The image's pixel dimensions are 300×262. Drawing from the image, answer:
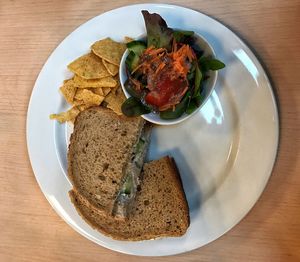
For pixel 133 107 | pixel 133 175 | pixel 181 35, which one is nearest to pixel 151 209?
pixel 133 175

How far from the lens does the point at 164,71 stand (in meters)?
1.38

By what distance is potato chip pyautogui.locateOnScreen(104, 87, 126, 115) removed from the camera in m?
1.55

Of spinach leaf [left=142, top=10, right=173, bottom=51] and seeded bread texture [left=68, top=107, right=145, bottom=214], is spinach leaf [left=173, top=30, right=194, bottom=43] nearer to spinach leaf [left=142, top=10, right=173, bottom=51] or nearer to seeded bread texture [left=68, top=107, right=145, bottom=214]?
spinach leaf [left=142, top=10, right=173, bottom=51]

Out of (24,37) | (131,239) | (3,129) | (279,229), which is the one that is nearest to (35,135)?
(3,129)

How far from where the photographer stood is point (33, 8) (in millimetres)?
1686

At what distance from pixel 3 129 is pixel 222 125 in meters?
0.76

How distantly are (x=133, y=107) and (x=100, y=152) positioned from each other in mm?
223

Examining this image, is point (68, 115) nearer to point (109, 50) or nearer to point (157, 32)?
point (109, 50)

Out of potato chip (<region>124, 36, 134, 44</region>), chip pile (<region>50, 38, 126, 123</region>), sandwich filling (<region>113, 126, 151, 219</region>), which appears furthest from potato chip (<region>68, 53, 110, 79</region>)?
sandwich filling (<region>113, 126, 151, 219</region>)

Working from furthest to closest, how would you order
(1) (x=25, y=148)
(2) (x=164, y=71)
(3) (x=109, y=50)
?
(1) (x=25, y=148)
(3) (x=109, y=50)
(2) (x=164, y=71)

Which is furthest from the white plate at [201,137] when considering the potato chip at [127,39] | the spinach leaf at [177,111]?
the spinach leaf at [177,111]

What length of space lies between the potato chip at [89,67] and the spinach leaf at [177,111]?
0.79ft

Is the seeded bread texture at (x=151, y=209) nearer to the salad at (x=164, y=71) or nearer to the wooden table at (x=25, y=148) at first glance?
the wooden table at (x=25, y=148)

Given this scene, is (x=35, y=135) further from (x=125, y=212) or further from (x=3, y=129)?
(x=125, y=212)
